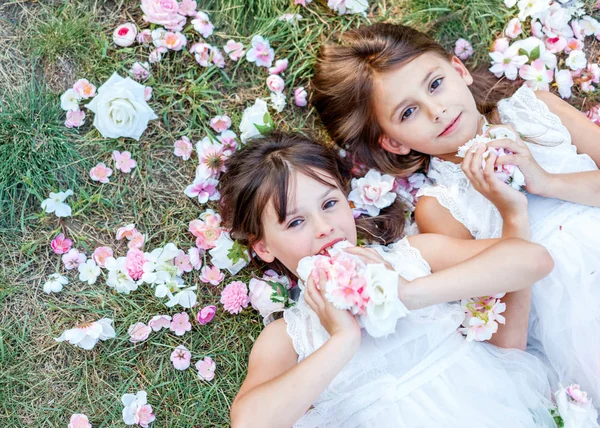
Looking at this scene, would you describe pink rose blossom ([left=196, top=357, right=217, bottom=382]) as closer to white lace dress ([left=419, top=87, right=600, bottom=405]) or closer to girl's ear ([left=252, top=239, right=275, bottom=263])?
girl's ear ([left=252, top=239, right=275, bottom=263])

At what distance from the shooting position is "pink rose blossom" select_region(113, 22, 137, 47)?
10.2 feet

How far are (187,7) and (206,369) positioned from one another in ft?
5.87

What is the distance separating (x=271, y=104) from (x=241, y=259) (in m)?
0.79

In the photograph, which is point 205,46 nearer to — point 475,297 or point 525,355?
point 475,297

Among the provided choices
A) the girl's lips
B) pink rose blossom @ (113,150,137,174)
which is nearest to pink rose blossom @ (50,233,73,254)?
pink rose blossom @ (113,150,137,174)

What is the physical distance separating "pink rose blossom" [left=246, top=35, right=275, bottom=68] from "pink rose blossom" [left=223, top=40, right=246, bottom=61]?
43mm

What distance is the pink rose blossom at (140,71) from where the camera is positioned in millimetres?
3131

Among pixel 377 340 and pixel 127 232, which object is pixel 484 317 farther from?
pixel 127 232

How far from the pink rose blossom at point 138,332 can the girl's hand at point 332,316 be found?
1029mm

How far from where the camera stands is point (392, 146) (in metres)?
3.02

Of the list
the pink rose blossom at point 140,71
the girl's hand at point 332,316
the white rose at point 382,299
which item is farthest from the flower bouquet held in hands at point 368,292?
the pink rose blossom at point 140,71

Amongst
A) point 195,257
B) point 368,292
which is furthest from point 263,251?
point 368,292

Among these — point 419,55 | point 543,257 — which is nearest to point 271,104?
point 419,55

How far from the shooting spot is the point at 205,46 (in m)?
3.13
